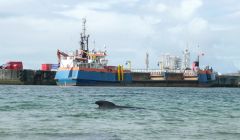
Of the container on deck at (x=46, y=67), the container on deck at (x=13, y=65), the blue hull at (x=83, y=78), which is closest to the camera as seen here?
the blue hull at (x=83, y=78)

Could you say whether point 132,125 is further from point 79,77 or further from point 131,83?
point 131,83

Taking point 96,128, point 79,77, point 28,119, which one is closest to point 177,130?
point 96,128

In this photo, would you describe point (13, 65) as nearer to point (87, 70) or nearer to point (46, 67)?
point (46, 67)

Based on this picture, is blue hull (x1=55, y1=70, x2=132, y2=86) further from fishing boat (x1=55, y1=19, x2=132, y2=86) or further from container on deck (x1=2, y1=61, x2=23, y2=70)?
container on deck (x1=2, y1=61, x2=23, y2=70)

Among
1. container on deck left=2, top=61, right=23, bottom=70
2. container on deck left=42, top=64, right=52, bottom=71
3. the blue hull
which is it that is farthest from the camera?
container on deck left=42, top=64, right=52, bottom=71

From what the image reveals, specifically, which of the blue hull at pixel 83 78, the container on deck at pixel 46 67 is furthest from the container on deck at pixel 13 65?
the blue hull at pixel 83 78

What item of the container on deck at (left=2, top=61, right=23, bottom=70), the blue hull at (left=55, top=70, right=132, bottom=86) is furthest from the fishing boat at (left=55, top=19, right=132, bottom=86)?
the container on deck at (left=2, top=61, right=23, bottom=70)

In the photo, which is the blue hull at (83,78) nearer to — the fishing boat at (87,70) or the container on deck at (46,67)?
the fishing boat at (87,70)

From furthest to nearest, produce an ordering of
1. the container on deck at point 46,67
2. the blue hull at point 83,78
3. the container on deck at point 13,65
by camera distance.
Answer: the container on deck at point 46,67 → the container on deck at point 13,65 → the blue hull at point 83,78

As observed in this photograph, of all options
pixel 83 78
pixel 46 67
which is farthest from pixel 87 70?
pixel 46 67

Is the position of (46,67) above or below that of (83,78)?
above

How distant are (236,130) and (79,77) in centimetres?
10077

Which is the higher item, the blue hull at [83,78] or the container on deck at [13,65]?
the container on deck at [13,65]

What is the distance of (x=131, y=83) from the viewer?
149m
